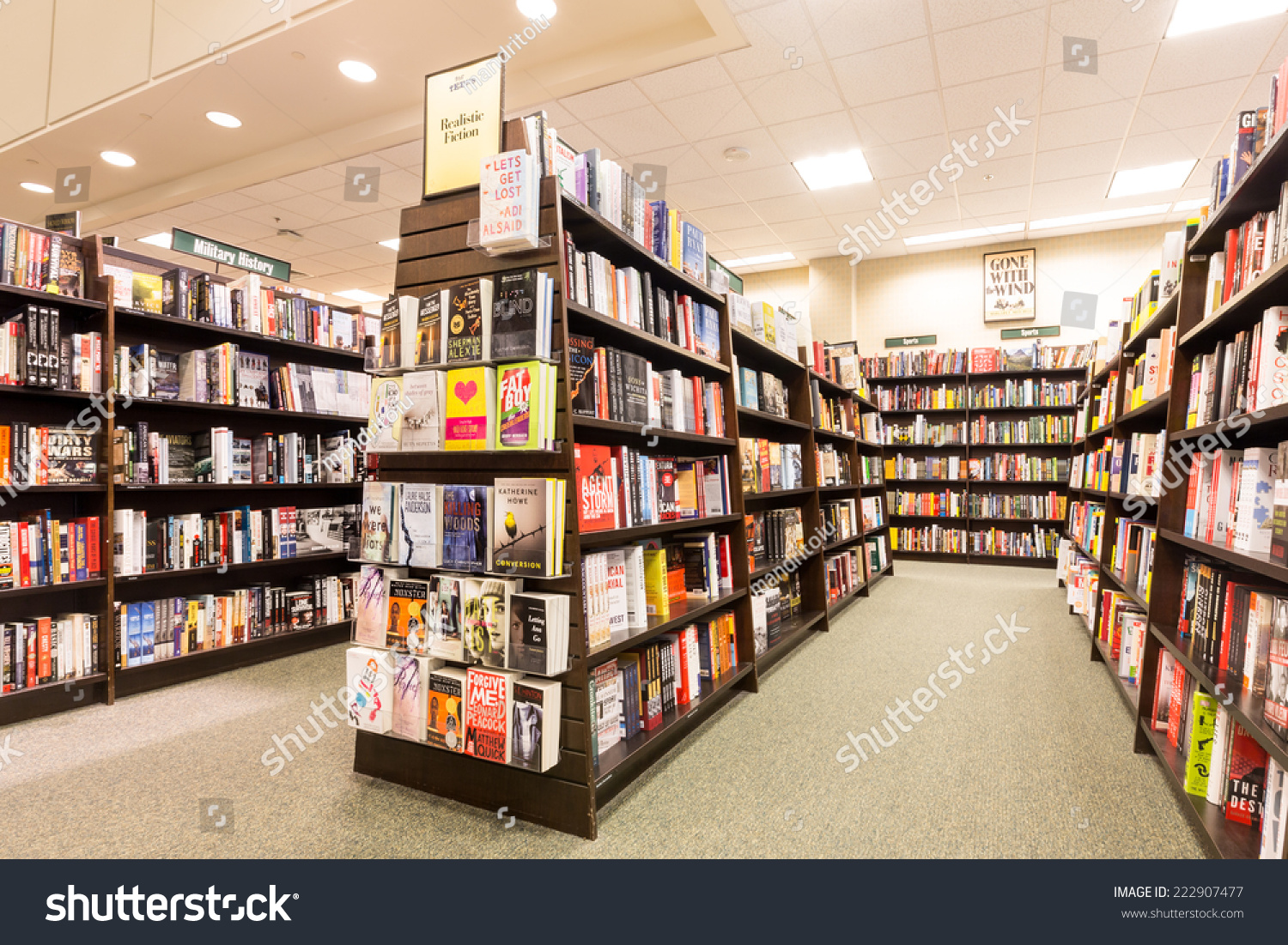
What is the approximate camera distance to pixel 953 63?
14.4ft

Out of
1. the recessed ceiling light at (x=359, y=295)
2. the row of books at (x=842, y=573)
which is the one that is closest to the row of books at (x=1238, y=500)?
the row of books at (x=842, y=573)

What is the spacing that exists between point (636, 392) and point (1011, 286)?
7.28m

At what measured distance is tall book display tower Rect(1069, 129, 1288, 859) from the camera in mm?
1531

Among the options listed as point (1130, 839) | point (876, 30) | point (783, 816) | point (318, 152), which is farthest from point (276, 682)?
point (876, 30)

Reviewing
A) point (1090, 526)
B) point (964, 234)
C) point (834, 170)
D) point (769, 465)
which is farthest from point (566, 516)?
point (964, 234)

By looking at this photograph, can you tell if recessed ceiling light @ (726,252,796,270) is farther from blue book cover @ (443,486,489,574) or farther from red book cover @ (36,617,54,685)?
red book cover @ (36,617,54,685)

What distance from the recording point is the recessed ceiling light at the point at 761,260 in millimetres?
8539

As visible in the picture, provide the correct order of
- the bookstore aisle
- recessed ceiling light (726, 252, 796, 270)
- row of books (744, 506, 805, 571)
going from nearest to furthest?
1. the bookstore aisle
2. row of books (744, 506, 805, 571)
3. recessed ceiling light (726, 252, 796, 270)

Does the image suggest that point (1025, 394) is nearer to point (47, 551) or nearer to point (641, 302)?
point (641, 302)

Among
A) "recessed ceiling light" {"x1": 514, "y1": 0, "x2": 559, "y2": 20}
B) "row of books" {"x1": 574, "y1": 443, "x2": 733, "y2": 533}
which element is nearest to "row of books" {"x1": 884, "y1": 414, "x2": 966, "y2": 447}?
"row of books" {"x1": 574, "y1": 443, "x2": 733, "y2": 533}

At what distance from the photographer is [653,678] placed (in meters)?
2.43

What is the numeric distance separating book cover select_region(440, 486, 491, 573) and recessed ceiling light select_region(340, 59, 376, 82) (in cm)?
389

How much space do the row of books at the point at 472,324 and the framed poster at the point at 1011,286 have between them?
7.70 metres

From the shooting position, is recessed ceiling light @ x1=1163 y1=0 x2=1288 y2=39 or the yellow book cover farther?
recessed ceiling light @ x1=1163 y1=0 x2=1288 y2=39
